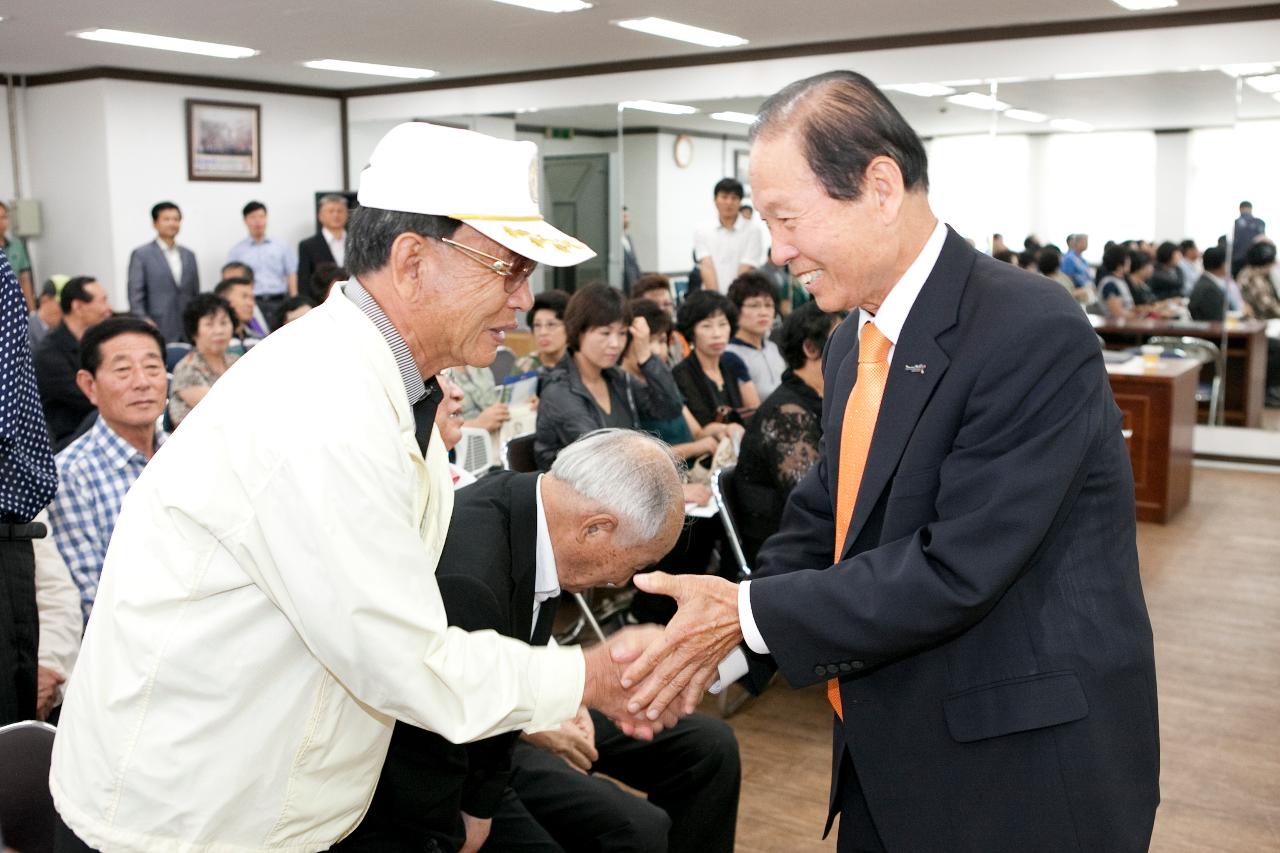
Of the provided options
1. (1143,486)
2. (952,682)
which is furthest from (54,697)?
(1143,486)

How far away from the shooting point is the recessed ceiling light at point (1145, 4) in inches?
277

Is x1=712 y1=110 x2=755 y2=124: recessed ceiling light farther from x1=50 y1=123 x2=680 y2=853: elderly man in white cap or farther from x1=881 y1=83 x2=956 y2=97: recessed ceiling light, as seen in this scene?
x1=50 y1=123 x2=680 y2=853: elderly man in white cap

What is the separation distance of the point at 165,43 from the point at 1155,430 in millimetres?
7404

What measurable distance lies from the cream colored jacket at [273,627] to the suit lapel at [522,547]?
0.49 metres

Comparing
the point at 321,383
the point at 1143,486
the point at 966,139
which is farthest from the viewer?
the point at 966,139

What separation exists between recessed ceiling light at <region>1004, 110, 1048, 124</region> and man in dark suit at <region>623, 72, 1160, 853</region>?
750 cm

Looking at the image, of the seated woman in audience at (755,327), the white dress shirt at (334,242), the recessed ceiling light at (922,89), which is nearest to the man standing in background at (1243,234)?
the recessed ceiling light at (922,89)

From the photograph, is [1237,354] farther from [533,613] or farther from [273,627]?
[273,627]

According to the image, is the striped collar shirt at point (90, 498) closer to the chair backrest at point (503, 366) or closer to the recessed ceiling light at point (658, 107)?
the chair backrest at point (503, 366)

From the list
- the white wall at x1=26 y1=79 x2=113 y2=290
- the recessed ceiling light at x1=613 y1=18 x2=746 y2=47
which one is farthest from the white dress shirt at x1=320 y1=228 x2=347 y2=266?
the recessed ceiling light at x1=613 y1=18 x2=746 y2=47

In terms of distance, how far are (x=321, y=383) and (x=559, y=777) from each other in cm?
128

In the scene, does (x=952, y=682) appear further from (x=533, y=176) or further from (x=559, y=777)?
(x=559, y=777)

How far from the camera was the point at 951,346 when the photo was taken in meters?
1.35

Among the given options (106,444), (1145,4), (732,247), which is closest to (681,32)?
(732,247)
